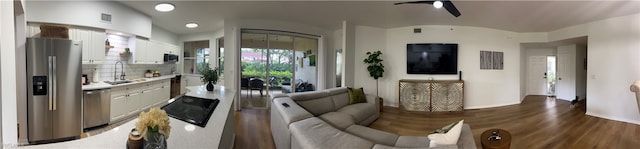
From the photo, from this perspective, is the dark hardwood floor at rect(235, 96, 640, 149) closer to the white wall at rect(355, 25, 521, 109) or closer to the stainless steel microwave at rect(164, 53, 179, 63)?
the white wall at rect(355, 25, 521, 109)

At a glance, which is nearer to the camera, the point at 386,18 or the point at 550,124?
the point at 550,124

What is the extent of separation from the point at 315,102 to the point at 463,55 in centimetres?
443

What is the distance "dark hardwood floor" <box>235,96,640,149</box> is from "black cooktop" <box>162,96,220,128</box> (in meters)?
1.09

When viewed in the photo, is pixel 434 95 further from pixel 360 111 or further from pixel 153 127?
pixel 153 127

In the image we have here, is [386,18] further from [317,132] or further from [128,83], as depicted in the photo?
[128,83]

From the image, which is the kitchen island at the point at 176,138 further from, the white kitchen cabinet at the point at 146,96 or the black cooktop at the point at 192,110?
the white kitchen cabinet at the point at 146,96

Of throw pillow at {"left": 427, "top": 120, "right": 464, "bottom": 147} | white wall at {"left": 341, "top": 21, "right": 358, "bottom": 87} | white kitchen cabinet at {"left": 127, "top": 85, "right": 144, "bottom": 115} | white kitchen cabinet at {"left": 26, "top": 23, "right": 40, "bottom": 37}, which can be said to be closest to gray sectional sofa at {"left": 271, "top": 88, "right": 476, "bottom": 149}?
throw pillow at {"left": 427, "top": 120, "right": 464, "bottom": 147}

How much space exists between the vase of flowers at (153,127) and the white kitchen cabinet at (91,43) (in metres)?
4.13

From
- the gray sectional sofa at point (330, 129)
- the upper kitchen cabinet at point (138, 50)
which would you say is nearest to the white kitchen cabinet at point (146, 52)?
the upper kitchen cabinet at point (138, 50)

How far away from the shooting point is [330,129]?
200 cm

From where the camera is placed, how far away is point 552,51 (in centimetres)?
847

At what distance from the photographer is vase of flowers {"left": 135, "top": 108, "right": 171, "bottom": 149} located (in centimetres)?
100

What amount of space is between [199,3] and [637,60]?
7969 millimetres

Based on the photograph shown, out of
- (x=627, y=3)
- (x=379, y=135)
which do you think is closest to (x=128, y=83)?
(x=379, y=135)
